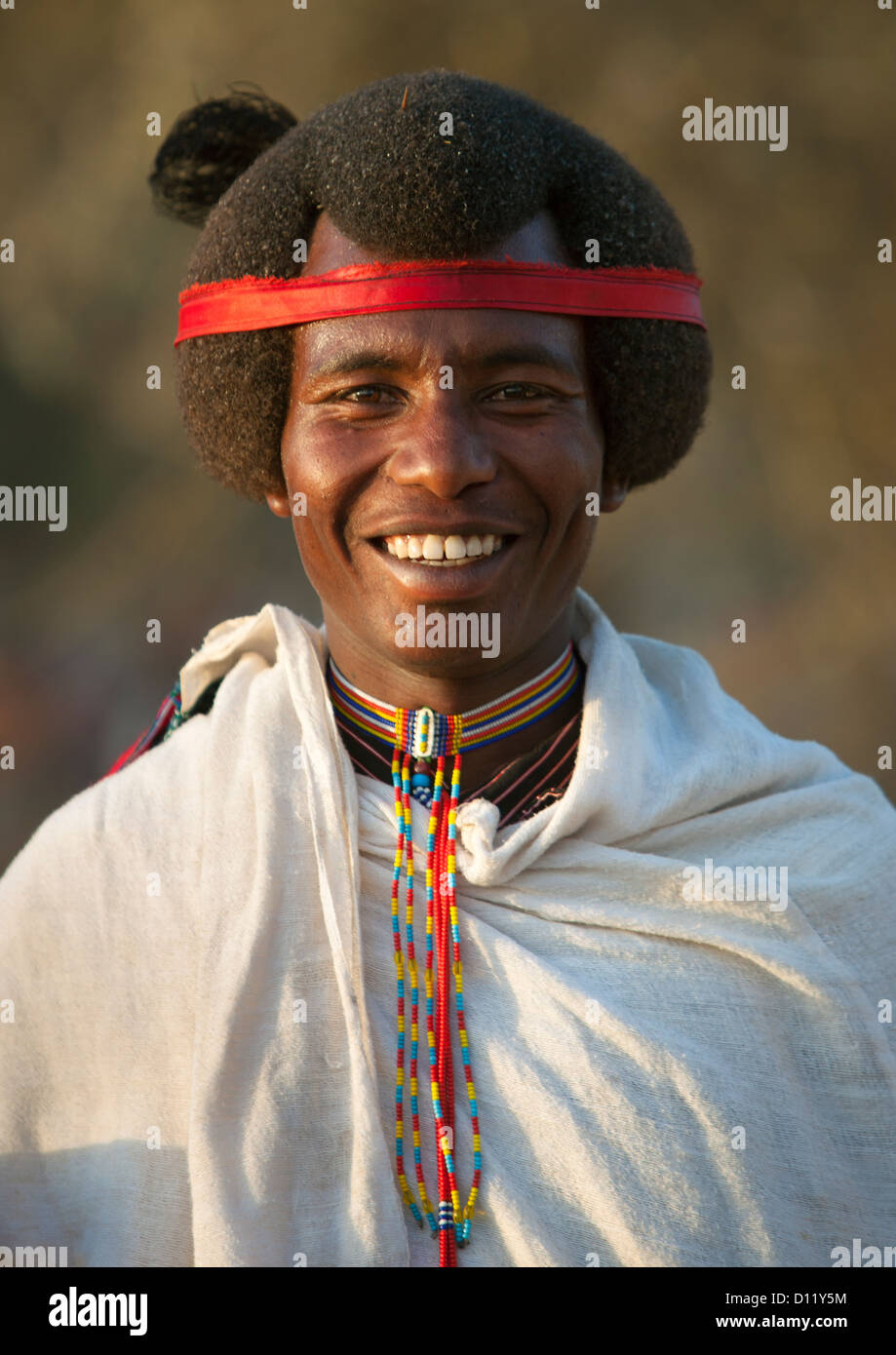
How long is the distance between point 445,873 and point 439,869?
1cm

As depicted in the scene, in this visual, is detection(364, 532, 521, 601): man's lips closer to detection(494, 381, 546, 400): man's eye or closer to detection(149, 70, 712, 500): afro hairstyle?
detection(494, 381, 546, 400): man's eye

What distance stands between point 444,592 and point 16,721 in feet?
13.5

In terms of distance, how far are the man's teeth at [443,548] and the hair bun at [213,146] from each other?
0.93 metres

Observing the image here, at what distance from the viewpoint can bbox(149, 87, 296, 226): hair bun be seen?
2.67 meters

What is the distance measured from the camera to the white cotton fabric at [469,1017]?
6.97 feet

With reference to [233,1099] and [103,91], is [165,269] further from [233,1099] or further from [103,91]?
[233,1099]

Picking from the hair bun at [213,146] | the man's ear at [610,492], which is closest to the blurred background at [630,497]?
the hair bun at [213,146]

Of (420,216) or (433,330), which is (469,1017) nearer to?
(433,330)

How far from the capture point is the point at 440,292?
218cm

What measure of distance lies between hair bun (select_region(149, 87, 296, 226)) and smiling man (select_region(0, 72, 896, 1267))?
0.27 m

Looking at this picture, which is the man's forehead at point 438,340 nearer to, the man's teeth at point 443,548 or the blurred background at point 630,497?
the man's teeth at point 443,548

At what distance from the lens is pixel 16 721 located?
592 centimetres

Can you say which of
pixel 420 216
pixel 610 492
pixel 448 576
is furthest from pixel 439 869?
pixel 420 216
